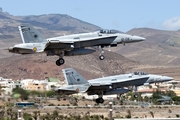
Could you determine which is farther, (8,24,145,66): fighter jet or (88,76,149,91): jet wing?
(88,76,149,91): jet wing

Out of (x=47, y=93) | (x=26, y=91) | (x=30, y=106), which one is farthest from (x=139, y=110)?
(x=26, y=91)

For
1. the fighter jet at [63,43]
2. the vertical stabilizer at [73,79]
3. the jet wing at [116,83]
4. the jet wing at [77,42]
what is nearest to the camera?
the fighter jet at [63,43]

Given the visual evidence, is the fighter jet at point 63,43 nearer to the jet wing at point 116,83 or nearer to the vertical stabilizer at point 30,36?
the vertical stabilizer at point 30,36

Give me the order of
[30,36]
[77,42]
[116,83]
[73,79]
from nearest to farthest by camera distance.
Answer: [30,36] < [77,42] < [116,83] < [73,79]

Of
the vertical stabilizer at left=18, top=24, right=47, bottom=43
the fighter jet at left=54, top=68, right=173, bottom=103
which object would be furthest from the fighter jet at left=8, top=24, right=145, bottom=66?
the fighter jet at left=54, top=68, right=173, bottom=103

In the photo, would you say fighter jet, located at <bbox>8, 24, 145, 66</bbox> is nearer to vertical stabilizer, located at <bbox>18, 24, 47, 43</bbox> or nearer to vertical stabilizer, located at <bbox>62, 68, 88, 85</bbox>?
vertical stabilizer, located at <bbox>18, 24, 47, 43</bbox>

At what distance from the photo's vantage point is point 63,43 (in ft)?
242

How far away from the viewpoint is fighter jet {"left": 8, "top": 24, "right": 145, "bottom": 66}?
71.9 m

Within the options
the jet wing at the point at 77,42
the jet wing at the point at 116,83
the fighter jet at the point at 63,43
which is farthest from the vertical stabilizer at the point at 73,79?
the jet wing at the point at 77,42

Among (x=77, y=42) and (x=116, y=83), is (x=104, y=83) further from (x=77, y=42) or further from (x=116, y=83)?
(x=77, y=42)

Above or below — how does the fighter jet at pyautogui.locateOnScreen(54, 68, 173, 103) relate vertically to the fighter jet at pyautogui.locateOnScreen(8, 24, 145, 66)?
below

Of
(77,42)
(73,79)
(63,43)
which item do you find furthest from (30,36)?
(73,79)

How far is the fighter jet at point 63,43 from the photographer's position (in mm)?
71938

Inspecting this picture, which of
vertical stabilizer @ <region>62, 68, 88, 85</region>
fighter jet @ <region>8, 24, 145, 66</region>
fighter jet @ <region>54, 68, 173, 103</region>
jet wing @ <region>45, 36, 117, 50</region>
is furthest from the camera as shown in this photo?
vertical stabilizer @ <region>62, 68, 88, 85</region>
